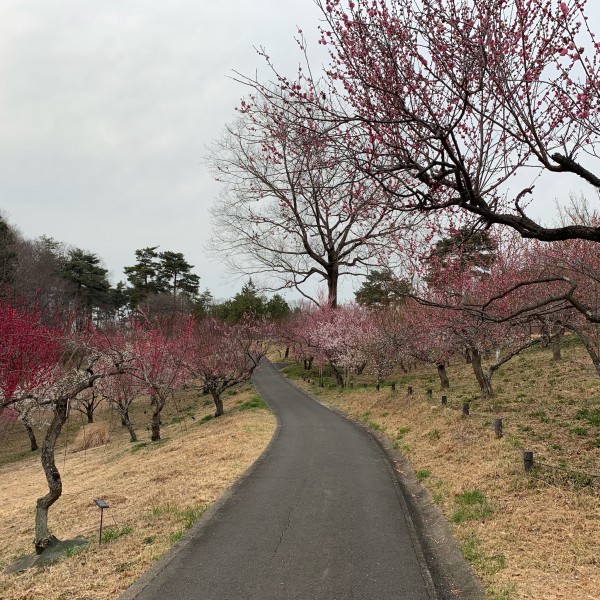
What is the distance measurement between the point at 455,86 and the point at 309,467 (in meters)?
8.77

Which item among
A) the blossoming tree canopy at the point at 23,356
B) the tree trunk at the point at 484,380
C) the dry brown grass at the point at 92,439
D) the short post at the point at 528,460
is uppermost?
the blossoming tree canopy at the point at 23,356

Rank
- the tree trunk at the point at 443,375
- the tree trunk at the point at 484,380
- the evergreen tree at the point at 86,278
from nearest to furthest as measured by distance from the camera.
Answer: the tree trunk at the point at 484,380 → the tree trunk at the point at 443,375 → the evergreen tree at the point at 86,278

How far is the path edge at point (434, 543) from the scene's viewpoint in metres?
4.99

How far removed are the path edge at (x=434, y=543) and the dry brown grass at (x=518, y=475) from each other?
0.16 meters

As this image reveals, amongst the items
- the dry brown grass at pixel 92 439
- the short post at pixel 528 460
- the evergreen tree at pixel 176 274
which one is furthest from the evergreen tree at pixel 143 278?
the short post at pixel 528 460

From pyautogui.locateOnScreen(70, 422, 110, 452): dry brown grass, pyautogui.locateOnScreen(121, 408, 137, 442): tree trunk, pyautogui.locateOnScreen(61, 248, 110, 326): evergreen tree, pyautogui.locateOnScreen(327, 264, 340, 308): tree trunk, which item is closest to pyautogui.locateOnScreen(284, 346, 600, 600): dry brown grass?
pyautogui.locateOnScreen(327, 264, 340, 308): tree trunk

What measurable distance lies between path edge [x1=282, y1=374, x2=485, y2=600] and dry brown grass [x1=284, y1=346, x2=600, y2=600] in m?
0.16

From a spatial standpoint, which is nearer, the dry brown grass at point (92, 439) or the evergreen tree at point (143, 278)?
the dry brown grass at point (92, 439)

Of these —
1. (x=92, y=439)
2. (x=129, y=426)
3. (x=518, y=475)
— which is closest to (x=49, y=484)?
(x=518, y=475)

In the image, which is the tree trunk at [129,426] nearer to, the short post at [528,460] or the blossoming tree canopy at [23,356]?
the blossoming tree canopy at [23,356]

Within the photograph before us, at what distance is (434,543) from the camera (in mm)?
6273

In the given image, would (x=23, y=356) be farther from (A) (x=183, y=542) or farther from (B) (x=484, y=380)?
(B) (x=484, y=380)

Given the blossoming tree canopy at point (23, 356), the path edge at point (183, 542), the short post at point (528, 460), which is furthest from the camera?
the blossoming tree canopy at point (23, 356)

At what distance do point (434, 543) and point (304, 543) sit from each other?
1.95 m
